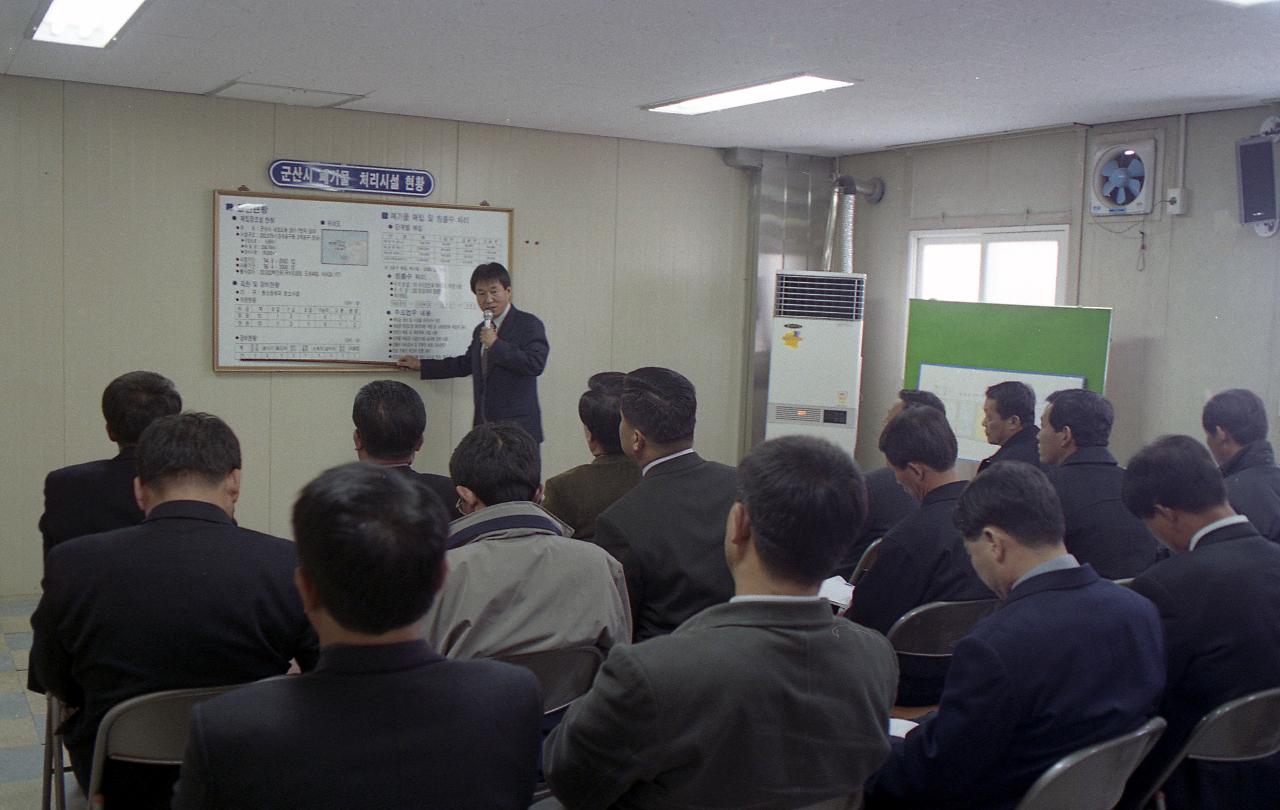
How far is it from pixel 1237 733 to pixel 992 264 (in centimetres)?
469

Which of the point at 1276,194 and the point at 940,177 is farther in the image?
the point at 940,177

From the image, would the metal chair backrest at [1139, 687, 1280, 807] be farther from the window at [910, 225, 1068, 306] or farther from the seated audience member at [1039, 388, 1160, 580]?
the window at [910, 225, 1068, 306]

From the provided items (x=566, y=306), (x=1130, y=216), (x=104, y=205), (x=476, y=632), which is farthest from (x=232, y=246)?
(x=1130, y=216)

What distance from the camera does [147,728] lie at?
1914 mm

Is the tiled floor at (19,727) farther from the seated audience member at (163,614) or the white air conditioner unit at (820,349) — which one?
the white air conditioner unit at (820,349)

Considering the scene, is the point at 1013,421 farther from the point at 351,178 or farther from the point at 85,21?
the point at 85,21

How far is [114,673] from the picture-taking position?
6.51ft

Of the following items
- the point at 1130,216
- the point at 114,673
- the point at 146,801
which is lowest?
the point at 146,801

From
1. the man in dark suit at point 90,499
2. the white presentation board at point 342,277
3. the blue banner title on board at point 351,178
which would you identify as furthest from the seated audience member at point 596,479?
the blue banner title on board at point 351,178

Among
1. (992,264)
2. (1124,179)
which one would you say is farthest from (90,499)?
(992,264)

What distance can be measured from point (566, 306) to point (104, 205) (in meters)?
2.58

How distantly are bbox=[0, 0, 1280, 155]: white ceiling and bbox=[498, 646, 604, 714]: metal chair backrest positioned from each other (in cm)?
236

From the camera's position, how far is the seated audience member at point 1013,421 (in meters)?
4.39

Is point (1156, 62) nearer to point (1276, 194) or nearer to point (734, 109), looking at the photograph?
point (1276, 194)
